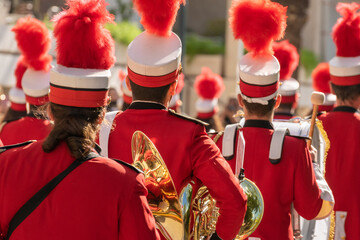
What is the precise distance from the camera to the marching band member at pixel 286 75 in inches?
225

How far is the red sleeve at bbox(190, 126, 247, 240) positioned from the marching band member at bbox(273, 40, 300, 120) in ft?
8.68

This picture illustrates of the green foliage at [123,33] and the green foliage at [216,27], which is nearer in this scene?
the green foliage at [123,33]

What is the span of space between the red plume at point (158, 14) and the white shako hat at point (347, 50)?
85.8 inches

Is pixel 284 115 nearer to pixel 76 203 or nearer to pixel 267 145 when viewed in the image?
pixel 267 145

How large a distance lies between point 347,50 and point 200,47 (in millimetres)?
14010

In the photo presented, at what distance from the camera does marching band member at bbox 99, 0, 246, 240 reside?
3023 mm

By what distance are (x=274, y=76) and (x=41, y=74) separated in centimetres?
235

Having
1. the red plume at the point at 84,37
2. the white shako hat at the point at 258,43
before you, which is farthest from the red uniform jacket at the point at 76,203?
the white shako hat at the point at 258,43

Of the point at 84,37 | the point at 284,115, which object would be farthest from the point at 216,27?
the point at 84,37

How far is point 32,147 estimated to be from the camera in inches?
94.3

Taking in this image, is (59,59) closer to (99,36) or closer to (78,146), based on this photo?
(99,36)

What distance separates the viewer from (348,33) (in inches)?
209

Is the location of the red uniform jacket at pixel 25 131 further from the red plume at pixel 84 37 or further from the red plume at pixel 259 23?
the red plume at pixel 84 37

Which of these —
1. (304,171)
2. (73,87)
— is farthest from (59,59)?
(304,171)
